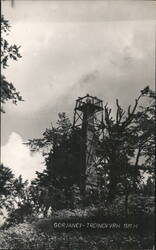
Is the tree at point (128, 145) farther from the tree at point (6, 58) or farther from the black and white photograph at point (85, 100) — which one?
the tree at point (6, 58)

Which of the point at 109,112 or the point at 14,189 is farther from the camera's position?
the point at 109,112

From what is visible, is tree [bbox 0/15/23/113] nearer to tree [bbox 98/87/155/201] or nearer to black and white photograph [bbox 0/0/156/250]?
black and white photograph [bbox 0/0/156/250]

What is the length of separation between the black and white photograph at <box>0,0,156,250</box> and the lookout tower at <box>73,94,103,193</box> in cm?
170

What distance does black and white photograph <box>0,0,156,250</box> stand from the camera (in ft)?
65.4

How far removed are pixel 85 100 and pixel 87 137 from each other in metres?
5.81

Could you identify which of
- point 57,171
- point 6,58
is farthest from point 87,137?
point 6,58

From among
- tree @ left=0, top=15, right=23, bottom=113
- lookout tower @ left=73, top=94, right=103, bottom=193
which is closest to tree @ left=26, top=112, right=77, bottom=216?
lookout tower @ left=73, top=94, right=103, bottom=193

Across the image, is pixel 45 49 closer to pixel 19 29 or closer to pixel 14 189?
pixel 19 29

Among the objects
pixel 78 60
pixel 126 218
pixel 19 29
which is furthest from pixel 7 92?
pixel 126 218

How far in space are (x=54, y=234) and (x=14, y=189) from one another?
3.57 meters

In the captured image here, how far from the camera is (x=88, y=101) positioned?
28.0 meters

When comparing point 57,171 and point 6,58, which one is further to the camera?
point 57,171

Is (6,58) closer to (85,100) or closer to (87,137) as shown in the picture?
(85,100)

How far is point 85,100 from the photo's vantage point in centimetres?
2698
